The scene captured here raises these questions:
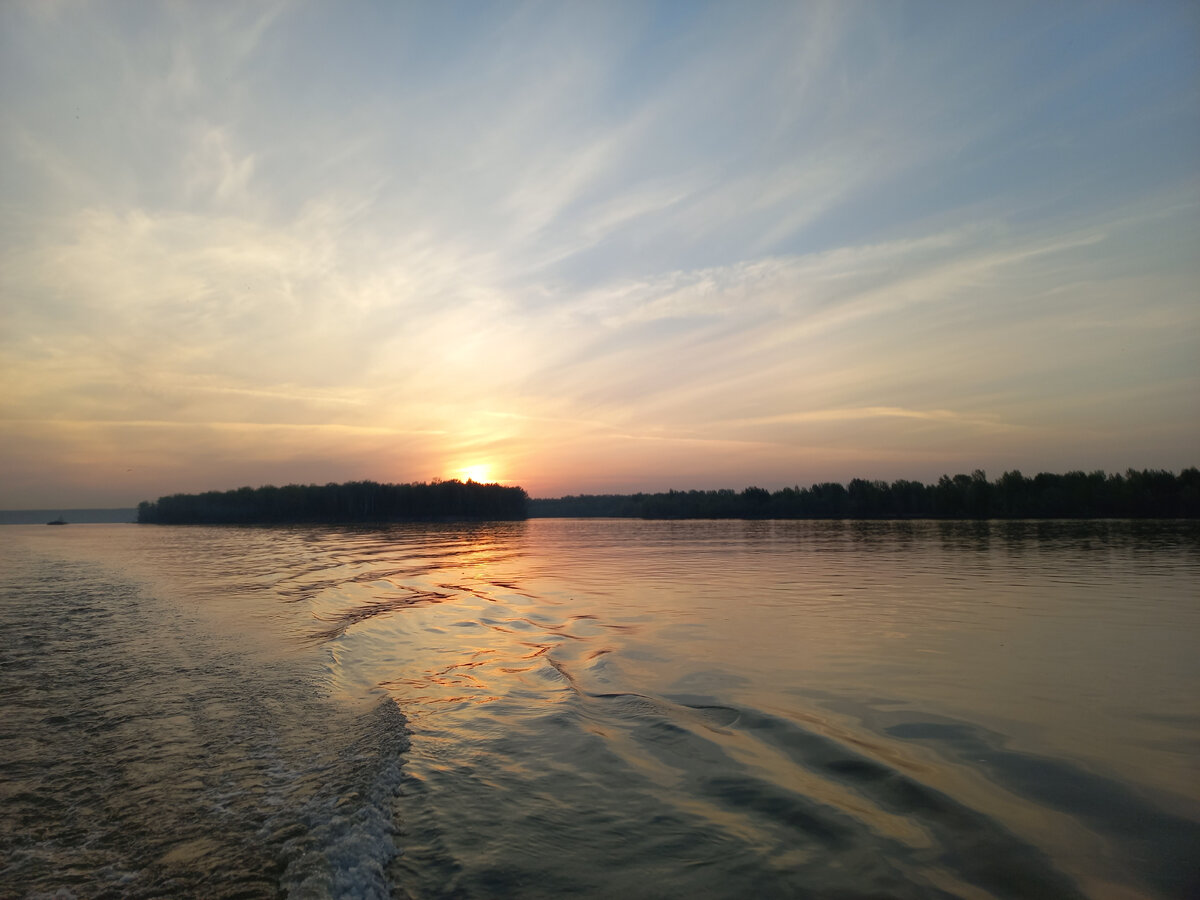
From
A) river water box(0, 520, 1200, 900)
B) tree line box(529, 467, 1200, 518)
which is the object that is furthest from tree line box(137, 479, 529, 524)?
river water box(0, 520, 1200, 900)

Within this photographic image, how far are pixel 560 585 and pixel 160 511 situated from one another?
626 ft

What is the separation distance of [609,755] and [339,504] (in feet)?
503

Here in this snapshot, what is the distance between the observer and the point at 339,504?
146m

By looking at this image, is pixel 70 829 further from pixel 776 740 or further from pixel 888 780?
pixel 888 780

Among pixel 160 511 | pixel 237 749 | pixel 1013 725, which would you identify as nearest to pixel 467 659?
pixel 237 749

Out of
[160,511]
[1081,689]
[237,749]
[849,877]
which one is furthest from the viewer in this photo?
[160,511]

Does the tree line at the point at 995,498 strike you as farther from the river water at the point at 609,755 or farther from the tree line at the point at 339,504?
the river water at the point at 609,755

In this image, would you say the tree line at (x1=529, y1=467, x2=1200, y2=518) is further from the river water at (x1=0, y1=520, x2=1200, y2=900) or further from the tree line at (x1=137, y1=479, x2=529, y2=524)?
the river water at (x1=0, y1=520, x2=1200, y2=900)

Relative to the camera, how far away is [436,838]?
5168mm

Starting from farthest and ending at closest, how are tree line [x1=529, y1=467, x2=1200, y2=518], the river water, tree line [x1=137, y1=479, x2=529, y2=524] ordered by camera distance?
tree line [x1=137, y1=479, x2=529, y2=524] < tree line [x1=529, y1=467, x2=1200, y2=518] < the river water

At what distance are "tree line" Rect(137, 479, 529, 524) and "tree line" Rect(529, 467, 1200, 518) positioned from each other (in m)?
63.8

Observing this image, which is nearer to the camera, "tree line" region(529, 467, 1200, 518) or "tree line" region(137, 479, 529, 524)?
"tree line" region(529, 467, 1200, 518)

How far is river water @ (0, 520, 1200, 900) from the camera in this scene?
463cm

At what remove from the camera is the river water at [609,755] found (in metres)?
4.63
